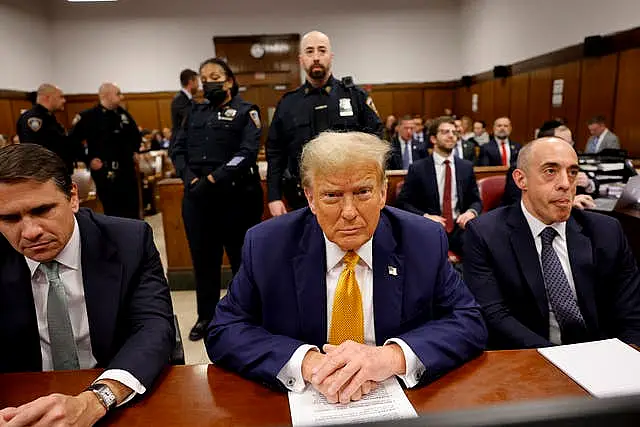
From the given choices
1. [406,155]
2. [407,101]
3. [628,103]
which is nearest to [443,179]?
[406,155]

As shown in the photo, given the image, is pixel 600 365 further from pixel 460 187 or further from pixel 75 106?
pixel 75 106

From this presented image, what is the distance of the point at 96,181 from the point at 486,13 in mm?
8998

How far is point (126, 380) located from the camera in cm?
118

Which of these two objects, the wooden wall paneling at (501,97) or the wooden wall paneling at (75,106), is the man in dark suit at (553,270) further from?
the wooden wall paneling at (75,106)

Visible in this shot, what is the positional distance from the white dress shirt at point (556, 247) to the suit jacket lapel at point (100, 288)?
1502 millimetres

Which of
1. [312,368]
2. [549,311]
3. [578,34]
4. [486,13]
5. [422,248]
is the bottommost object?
[549,311]

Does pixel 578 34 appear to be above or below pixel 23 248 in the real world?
above

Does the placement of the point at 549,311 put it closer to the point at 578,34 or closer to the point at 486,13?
the point at 578,34

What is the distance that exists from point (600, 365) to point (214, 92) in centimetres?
276

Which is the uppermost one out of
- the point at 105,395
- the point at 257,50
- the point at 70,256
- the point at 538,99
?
the point at 257,50

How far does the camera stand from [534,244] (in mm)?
1899

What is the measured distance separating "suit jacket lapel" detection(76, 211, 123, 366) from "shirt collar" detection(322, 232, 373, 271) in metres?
0.63

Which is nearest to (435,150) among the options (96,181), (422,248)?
(422,248)

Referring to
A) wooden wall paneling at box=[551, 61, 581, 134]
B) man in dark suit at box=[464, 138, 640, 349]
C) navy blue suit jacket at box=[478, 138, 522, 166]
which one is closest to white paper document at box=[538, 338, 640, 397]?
man in dark suit at box=[464, 138, 640, 349]
